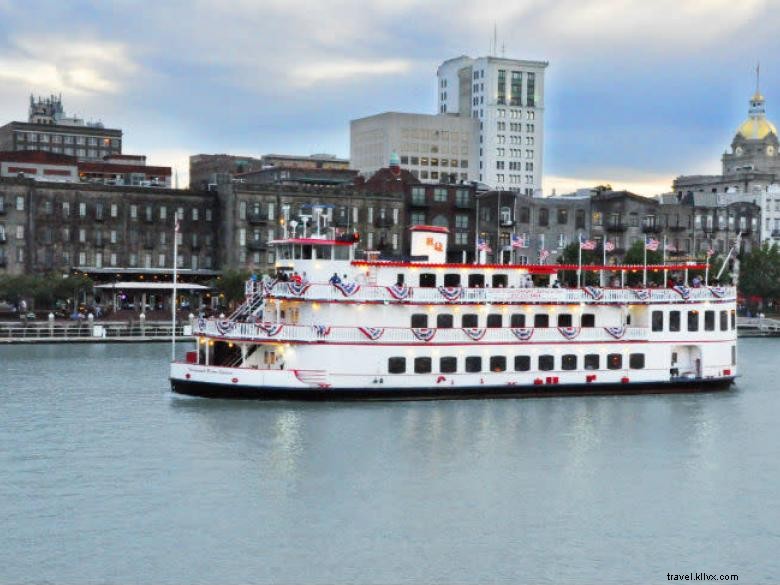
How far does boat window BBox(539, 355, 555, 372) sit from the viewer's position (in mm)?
50281

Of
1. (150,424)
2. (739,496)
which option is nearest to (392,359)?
(150,424)

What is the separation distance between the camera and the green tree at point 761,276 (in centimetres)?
11150

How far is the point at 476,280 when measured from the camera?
51031 mm

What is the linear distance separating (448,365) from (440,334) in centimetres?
140

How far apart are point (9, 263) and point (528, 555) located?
7479 centimetres

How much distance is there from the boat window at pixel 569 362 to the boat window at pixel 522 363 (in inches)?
62.9

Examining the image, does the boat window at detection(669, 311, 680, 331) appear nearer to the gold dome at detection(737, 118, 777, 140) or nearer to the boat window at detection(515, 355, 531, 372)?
the boat window at detection(515, 355, 531, 372)

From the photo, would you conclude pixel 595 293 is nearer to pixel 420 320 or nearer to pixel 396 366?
pixel 420 320

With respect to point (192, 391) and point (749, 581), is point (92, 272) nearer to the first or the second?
point (192, 391)

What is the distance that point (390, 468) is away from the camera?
120ft

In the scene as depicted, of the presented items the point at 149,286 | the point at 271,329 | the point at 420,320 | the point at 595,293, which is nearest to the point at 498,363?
the point at 420,320

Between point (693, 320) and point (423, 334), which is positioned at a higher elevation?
point (693, 320)

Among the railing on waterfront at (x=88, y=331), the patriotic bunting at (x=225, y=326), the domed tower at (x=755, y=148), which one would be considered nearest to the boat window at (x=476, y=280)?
the patriotic bunting at (x=225, y=326)

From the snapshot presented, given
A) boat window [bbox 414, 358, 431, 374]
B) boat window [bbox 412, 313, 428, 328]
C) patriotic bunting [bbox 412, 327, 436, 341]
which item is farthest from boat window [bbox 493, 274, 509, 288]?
boat window [bbox 414, 358, 431, 374]
